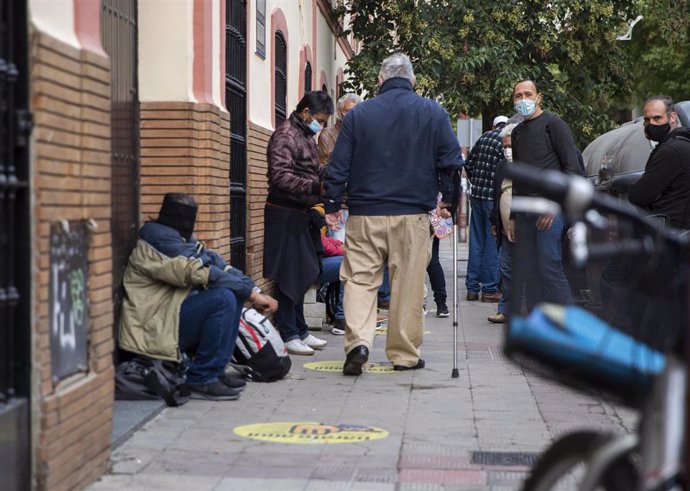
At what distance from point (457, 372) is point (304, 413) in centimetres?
178

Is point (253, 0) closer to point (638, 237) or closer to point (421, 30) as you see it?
point (421, 30)

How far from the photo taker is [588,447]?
3207mm

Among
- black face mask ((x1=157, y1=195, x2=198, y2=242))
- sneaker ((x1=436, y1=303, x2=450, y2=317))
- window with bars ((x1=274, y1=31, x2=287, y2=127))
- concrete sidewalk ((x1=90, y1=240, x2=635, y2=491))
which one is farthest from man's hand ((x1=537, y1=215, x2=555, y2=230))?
window with bars ((x1=274, y1=31, x2=287, y2=127))

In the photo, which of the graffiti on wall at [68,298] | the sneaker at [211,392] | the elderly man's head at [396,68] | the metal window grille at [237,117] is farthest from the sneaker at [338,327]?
the graffiti on wall at [68,298]

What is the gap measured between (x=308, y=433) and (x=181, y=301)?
1166mm

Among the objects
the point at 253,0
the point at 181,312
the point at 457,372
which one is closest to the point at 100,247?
the point at 181,312

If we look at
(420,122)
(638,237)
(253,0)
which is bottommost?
(638,237)

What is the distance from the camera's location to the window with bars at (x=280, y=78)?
14.7 m

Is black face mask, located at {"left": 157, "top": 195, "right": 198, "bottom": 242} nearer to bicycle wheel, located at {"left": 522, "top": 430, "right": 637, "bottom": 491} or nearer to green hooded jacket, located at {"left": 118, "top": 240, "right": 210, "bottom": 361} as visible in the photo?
green hooded jacket, located at {"left": 118, "top": 240, "right": 210, "bottom": 361}

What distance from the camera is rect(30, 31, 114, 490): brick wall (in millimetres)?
5059

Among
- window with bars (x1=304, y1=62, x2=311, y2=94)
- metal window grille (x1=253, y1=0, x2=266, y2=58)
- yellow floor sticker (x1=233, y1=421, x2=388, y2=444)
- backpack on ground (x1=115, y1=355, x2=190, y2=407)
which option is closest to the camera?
yellow floor sticker (x1=233, y1=421, x2=388, y2=444)

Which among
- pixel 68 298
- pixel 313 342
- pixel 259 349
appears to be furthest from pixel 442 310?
pixel 68 298

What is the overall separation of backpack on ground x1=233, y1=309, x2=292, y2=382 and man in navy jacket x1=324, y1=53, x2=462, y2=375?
1.75 feet

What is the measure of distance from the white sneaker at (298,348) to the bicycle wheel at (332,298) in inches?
71.4
